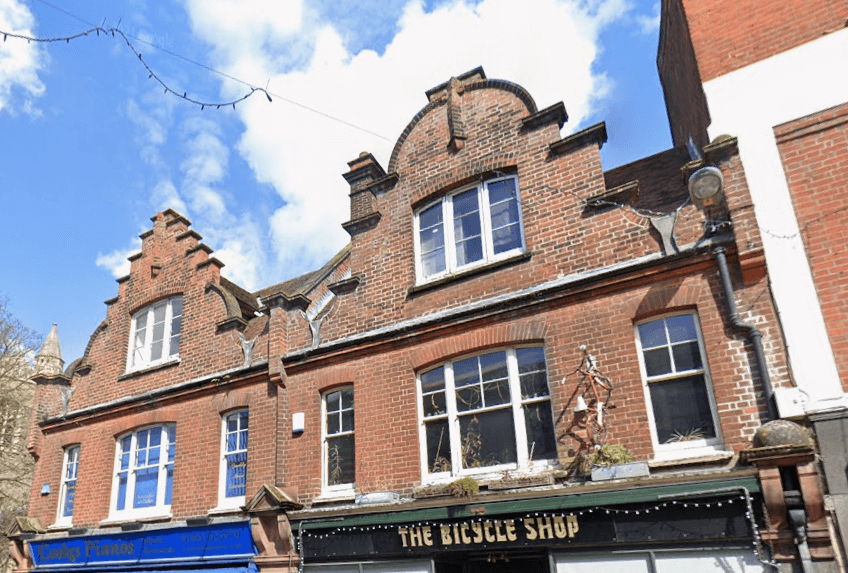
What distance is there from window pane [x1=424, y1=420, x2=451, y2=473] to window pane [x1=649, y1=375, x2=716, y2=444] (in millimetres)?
3113

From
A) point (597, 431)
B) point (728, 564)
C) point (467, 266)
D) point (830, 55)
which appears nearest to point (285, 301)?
point (467, 266)

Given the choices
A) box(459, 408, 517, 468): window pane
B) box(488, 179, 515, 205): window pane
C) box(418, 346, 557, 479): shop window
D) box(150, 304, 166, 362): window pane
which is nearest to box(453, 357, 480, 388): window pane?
box(418, 346, 557, 479): shop window

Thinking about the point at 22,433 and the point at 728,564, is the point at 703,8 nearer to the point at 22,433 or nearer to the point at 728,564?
the point at 728,564

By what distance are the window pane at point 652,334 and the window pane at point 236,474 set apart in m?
7.58

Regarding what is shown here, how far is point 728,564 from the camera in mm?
6777

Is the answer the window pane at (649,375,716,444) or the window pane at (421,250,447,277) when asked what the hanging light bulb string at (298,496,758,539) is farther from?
the window pane at (421,250,447,277)

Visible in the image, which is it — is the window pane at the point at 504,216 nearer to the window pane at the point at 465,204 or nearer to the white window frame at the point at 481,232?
the white window frame at the point at 481,232

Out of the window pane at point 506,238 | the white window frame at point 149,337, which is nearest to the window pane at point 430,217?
the window pane at point 506,238

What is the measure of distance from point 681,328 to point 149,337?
38.8 ft

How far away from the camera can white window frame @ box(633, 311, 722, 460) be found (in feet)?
24.4

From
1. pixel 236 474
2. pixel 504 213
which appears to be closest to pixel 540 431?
pixel 504 213

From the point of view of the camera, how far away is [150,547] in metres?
11.8

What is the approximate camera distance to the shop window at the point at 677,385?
24.8 feet

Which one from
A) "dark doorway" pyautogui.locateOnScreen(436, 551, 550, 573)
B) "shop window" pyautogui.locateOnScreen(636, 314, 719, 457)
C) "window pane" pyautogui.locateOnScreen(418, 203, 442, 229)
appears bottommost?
"dark doorway" pyautogui.locateOnScreen(436, 551, 550, 573)
